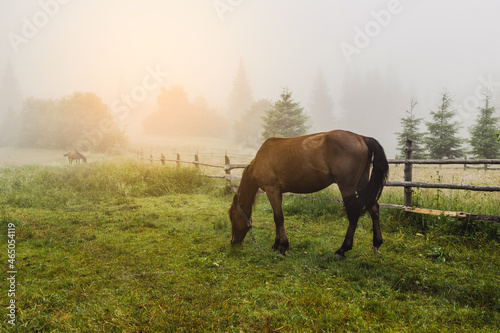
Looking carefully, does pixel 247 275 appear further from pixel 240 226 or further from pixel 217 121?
pixel 217 121

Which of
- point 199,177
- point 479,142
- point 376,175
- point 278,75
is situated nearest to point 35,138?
point 199,177

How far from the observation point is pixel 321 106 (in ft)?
185

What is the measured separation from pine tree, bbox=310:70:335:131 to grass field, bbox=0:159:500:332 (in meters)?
51.4

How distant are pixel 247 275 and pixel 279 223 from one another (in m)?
1.18

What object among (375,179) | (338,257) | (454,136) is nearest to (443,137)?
(454,136)

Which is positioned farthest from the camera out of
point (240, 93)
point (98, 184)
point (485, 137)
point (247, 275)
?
point (240, 93)

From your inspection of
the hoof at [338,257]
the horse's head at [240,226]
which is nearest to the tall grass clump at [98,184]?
the horse's head at [240,226]

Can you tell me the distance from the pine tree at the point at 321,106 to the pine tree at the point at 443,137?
36933 mm

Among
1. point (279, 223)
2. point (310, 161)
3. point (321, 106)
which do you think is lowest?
point (279, 223)

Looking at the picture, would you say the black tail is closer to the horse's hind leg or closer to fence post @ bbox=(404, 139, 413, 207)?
the horse's hind leg

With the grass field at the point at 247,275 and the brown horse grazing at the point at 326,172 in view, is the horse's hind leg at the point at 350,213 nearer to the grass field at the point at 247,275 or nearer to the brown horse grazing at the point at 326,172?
the brown horse grazing at the point at 326,172

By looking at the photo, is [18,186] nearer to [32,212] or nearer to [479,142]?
[32,212]

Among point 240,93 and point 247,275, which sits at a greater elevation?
point 240,93

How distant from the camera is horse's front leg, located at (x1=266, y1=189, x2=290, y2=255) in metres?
4.34
